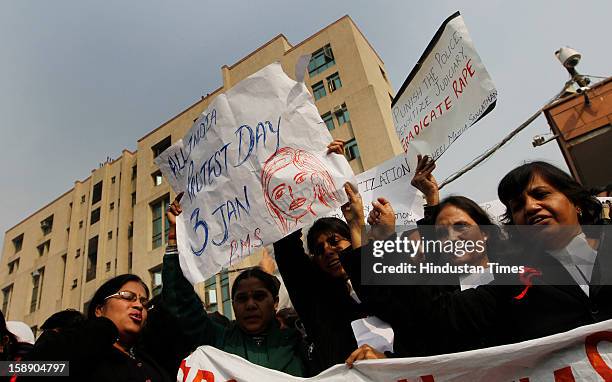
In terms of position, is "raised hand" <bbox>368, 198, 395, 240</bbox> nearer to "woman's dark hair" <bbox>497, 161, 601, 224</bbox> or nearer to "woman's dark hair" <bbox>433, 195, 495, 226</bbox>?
"woman's dark hair" <bbox>433, 195, 495, 226</bbox>

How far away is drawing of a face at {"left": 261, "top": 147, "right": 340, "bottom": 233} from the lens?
8.20 feet

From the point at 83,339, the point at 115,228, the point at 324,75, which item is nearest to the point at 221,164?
the point at 83,339

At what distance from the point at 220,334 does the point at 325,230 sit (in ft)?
2.70

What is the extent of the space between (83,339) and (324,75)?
1610cm

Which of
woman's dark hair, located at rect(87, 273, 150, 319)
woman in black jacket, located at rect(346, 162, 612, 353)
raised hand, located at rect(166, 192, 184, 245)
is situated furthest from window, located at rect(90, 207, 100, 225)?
woman in black jacket, located at rect(346, 162, 612, 353)

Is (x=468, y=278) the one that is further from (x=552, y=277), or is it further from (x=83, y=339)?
(x=83, y=339)

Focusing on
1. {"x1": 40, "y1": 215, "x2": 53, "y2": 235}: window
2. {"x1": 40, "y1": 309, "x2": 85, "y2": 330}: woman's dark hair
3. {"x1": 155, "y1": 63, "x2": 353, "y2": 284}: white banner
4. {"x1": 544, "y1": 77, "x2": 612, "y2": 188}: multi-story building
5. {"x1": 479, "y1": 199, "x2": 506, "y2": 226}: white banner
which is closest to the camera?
{"x1": 155, "y1": 63, "x2": 353, "y2": 284}: white banner

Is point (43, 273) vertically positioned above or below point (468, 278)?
above

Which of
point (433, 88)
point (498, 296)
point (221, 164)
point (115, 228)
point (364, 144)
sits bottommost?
point (498, 296)

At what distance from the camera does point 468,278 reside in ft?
6.66

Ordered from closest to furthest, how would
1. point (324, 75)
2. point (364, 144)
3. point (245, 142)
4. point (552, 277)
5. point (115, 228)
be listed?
1. point (552, 277)
2. point (245, 142)
3. point (364, 144)
4. point (324, 75)
5. point (115, 228)

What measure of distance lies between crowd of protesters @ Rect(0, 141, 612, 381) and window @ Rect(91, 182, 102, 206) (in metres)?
23.4

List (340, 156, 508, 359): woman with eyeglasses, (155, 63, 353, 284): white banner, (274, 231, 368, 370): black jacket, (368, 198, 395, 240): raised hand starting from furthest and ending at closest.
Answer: (155, 63, 353, 284): white banner < (274, 231, 368, 370): black jacket < (368, 198, 395, 240): raised hand < (340, 156, 508, 359): woman with eyeglasses

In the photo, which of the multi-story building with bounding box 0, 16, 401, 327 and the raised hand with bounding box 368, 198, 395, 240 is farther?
the multi-story building with bounding box 0, 16, 401, 327
